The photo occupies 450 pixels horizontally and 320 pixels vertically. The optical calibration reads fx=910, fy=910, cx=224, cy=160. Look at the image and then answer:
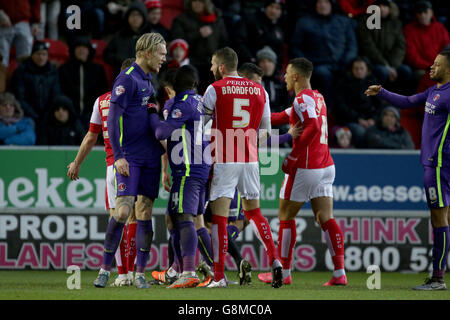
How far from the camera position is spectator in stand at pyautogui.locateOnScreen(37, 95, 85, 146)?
1202 cm

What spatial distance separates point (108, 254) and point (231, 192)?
1.25 meters

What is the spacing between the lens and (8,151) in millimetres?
11469

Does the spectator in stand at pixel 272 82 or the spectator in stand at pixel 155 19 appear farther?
the spectator in stand at pixel 155 19

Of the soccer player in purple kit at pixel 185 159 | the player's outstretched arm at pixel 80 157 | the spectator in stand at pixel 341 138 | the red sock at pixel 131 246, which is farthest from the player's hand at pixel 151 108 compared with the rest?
the spectator in stand at pixel 341 138

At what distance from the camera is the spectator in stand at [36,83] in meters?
12.8

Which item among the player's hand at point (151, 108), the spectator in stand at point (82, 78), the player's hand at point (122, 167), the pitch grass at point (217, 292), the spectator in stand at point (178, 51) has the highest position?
the spectator in stand at point (178, 51)

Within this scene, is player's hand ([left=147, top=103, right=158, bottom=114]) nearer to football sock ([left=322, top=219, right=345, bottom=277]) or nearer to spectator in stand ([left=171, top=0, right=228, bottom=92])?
football sock ([left=322, top=219, right=345, bottom=277])

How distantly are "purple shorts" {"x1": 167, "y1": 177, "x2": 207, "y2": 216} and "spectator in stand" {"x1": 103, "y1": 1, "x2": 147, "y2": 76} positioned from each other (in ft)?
17.2

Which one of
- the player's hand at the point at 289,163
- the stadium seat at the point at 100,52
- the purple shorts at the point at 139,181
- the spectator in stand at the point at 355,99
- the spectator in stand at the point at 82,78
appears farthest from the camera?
the stadium seat at the point at 100,52

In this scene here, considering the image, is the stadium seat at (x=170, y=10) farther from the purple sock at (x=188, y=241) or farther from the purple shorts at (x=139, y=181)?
the purple sock at (x=188, y=241)

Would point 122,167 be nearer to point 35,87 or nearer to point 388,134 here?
point 35,87

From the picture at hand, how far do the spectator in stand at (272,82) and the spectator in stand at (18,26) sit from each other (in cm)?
352

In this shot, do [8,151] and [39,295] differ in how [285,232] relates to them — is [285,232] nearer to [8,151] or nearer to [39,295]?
[39,295]
